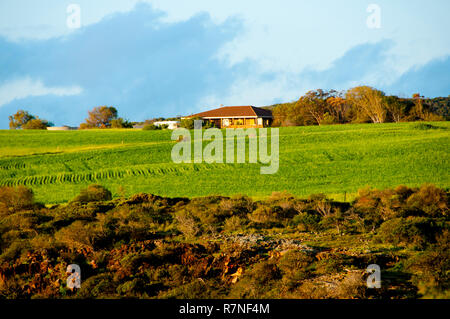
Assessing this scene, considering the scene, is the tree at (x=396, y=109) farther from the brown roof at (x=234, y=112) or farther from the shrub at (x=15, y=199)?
the shrub at (x=15, y=199)

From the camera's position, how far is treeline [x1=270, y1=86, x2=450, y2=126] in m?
70.6

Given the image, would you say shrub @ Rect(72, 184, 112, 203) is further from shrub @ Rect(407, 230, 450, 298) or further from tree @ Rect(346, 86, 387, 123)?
tree @ Rect(346, 86, 387, 123)

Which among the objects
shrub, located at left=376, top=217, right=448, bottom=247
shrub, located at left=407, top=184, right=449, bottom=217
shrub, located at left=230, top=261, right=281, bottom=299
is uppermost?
shrub, located at left=407, top=184, right=449, bottom=217

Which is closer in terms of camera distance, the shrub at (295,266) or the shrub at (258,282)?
the shrub at (258,282)

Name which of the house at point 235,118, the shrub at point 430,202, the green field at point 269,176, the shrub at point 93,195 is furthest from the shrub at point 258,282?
the house at point 235,118

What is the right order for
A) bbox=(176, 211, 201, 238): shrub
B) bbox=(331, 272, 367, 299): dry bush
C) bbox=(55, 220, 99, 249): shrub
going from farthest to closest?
bbox=(176, 211, 201, 238): shrub
bbox=(55, 220, 99, 249): shrub
bbox=(331, 272, 367, 299): dry bush

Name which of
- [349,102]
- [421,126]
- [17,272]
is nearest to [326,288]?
[17,272]

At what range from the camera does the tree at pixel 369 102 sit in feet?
230

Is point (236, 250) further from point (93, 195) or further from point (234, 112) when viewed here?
point (234, 112)

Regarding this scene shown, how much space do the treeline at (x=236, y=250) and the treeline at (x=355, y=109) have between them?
5616 cm

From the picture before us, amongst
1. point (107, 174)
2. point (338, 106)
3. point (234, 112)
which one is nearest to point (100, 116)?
point (234, 112)

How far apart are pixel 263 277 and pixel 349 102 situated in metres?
75.7

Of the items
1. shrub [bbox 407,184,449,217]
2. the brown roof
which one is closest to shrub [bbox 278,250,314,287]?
shrub [bbox 407,184,449,217]
